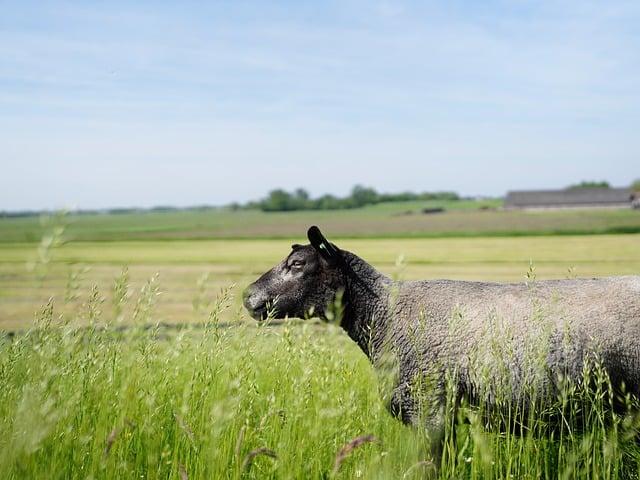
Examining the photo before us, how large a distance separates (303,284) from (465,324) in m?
1.78

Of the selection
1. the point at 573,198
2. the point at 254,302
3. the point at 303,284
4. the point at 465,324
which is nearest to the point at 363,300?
the point at 303,284

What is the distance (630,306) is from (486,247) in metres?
43.2

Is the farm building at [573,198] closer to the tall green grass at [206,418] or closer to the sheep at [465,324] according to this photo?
the sheep at [465,324]

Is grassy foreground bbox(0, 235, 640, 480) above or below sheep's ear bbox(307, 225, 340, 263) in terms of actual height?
below

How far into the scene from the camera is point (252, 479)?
4855 millimetres

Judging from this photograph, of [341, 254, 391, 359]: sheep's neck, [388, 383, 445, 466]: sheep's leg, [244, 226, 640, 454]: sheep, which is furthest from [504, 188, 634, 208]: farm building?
[388, 383, 445, 466]: sheep's leg

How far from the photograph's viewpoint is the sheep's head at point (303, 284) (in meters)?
7.03

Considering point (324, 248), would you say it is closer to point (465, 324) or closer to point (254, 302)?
point (254, 302)

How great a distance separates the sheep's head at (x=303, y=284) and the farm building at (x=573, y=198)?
376 feet

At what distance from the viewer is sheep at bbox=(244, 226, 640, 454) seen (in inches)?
226

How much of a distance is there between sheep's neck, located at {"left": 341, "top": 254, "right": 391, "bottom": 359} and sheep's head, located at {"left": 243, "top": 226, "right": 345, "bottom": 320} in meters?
0.15

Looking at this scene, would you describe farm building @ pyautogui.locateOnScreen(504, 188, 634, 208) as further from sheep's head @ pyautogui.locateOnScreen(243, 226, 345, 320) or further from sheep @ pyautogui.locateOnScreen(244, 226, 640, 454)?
sheep's head @ pyautogui.locateOnScreen(243, 226, 345, 320)

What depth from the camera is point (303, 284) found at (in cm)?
704

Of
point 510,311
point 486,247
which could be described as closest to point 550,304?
point 510,311
